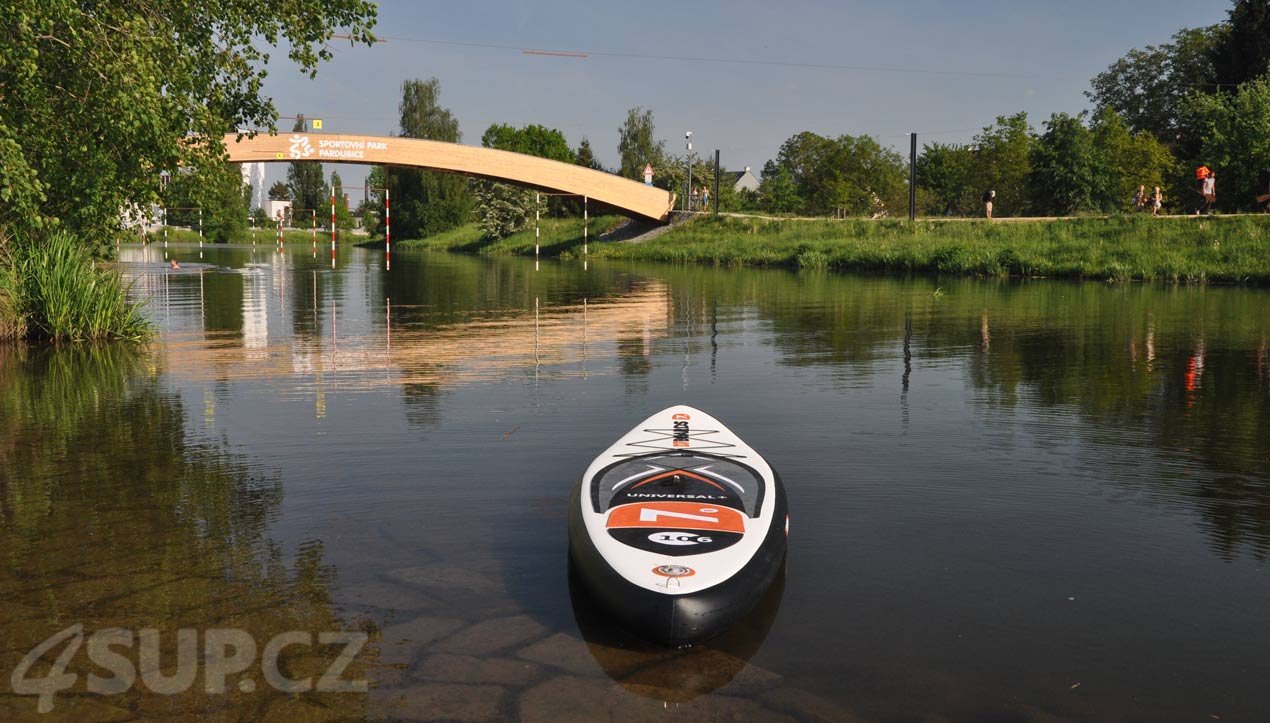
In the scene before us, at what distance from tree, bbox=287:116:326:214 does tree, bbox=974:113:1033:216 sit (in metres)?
83.2

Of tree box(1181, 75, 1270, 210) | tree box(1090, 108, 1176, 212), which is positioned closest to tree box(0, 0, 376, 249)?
tree box(1181, 75, 1270, 210)

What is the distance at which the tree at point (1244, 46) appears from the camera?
46.8 m

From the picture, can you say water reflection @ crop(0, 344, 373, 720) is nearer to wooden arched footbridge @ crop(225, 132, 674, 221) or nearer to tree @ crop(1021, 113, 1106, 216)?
wooden arched footbridge @ crop(225, 132, 674, 221)

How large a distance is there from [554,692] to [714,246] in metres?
42.6

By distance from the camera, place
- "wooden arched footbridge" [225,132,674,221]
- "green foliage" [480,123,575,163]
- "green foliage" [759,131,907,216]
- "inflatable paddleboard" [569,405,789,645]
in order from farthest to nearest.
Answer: "green foliage" [480,123,575,163], "green foliage" [759,131,907,216], "wooden arched footbridge" [225,132,674,221], "inflatable paddleboard" [569,405,789,645]

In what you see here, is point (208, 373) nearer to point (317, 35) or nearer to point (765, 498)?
point (317, 35)

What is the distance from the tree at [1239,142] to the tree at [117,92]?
118 ft

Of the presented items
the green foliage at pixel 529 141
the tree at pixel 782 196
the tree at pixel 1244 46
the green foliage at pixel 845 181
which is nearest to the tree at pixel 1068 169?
the tree at pixel 1244 46

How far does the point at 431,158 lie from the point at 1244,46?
127 feet

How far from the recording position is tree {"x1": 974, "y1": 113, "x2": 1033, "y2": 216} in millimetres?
54375

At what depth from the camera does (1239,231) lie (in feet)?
103

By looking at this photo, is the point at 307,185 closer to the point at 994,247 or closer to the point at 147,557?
the point at 994,247

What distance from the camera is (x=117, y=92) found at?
9734 mm

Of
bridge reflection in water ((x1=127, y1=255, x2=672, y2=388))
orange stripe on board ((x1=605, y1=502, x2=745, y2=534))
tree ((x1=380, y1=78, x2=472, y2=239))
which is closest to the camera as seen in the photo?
orange stripe on board ((x1=605, y1=502, x2=745, y2=534))
